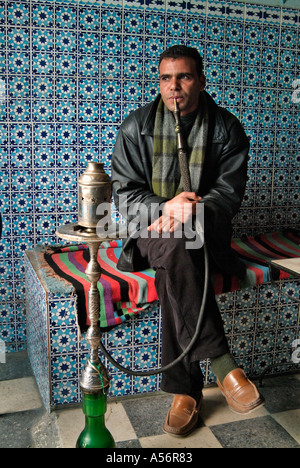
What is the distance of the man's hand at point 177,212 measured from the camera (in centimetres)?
188

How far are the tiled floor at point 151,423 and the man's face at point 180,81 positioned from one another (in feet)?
4.16

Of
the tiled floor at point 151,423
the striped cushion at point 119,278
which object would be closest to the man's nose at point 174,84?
the striped cushion at point 119,278

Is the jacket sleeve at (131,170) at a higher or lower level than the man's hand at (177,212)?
higher

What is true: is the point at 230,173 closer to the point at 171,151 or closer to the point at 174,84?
the point at 171,151

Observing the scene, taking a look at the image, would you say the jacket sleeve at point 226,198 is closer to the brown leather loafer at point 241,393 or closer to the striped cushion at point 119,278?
the striped cushion at point 119,278

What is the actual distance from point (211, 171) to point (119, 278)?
63 centimetres

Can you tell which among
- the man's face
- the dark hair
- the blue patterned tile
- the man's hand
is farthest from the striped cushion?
the dark hair

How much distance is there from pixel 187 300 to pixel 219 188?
1.88ft

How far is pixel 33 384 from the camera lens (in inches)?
87.8

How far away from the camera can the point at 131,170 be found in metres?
2.14

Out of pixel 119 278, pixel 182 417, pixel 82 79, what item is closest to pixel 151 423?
pixel 182 417
